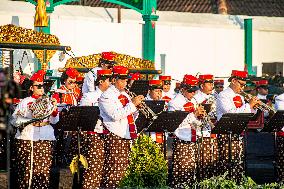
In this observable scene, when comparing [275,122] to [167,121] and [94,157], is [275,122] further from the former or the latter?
[94,157]

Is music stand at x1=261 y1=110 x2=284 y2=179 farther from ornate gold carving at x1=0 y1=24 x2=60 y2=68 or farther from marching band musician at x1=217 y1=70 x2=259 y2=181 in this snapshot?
ornate gold carving at x1=0 y1=24 x2=60 y2=68

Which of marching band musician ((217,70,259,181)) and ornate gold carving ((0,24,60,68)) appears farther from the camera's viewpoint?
ornate gold carving ((0,24,60,68))

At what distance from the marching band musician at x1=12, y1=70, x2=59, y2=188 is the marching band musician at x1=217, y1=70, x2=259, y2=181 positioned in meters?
2.81

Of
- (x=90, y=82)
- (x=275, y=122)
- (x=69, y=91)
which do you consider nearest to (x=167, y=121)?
(x=275, y=122)

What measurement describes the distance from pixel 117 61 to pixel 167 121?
21.9 feet

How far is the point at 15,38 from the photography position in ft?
61.4

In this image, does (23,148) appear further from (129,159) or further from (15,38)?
(15,38)

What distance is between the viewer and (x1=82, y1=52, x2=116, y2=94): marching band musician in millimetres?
16828

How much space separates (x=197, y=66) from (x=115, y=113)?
15109 mm

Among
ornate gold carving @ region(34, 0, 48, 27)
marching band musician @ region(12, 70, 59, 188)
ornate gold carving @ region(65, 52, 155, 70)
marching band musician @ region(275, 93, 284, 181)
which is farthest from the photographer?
ornate gold carving @ region(34, 0, 48, 27)

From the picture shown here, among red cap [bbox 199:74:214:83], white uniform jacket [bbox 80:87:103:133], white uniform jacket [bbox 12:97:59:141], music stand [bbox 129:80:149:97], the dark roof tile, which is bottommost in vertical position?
white uniform jacket [bbox 12:97:59:141]

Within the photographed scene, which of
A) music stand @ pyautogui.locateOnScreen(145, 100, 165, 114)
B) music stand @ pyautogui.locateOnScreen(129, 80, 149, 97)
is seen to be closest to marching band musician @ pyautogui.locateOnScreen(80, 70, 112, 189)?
music stand @ pyautogui.locateOnScreen(145, 100, 165, 114)

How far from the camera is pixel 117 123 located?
49.0 ft

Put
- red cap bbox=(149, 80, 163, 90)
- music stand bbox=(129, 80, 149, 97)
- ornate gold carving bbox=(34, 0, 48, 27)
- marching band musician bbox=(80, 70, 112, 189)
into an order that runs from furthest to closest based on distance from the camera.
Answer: ornate gold carving bbox=(34, 0, 48, 27) < red cap bbox=(149, 80, 163, 90) < music stand bbox=(129, 80, 149, 97) < marching band musician bbox=(80, 70, 112, 189)
